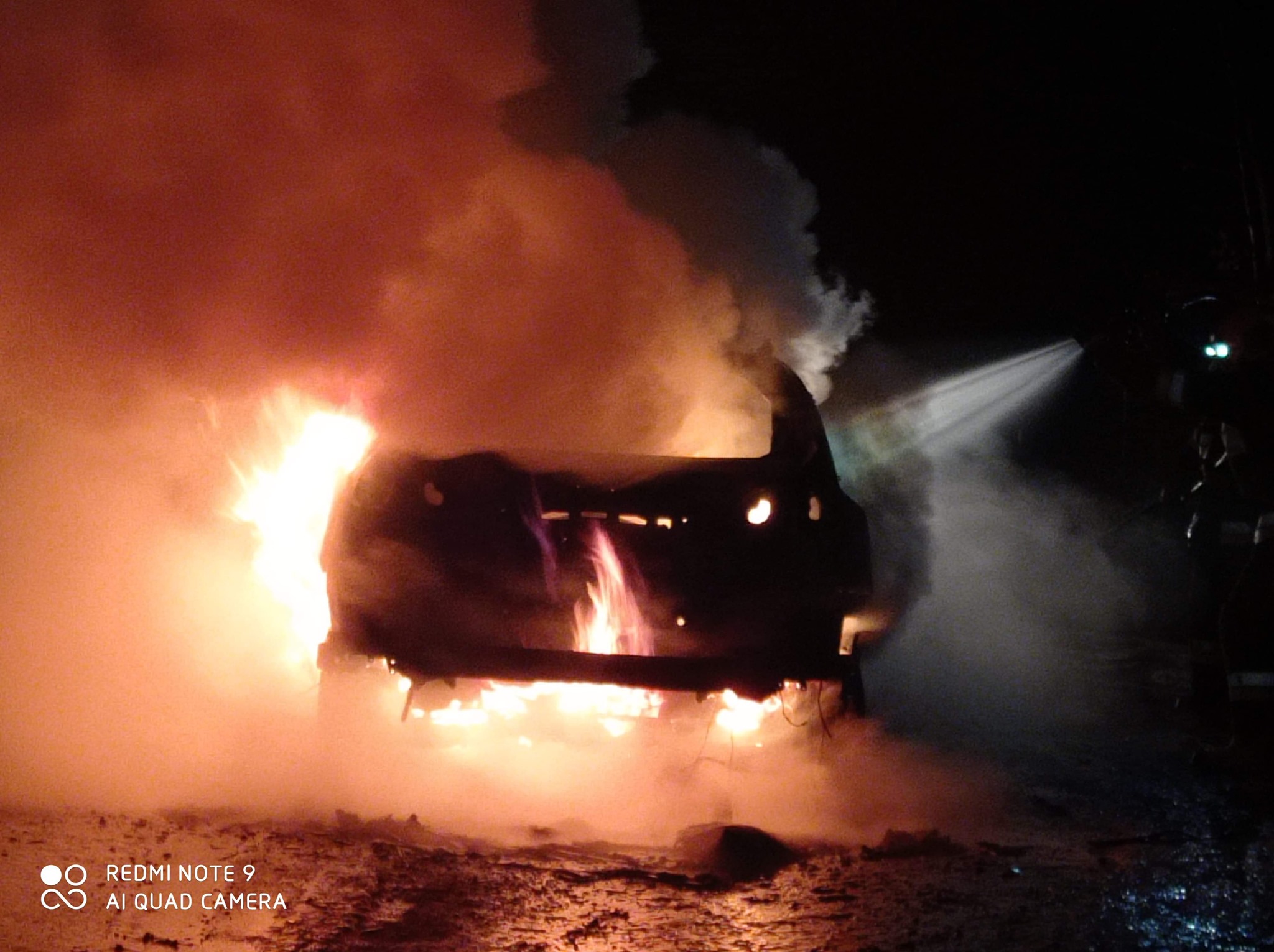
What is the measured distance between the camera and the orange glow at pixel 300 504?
585cm

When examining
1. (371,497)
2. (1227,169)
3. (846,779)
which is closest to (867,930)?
(846,779)

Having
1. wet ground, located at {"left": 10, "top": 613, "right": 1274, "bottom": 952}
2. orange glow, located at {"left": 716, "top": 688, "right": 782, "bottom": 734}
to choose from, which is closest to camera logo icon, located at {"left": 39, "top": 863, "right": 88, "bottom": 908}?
wet ground, located at {"left": 10, "top": 613, "right": 1274, "bottom": 952}

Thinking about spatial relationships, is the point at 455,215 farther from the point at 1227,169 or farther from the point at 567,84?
the point at 1227,169

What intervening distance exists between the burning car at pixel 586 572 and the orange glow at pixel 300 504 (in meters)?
0.83

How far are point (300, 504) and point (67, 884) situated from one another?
241 centimetres

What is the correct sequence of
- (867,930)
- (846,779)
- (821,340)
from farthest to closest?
(821,340), (846,779), (867,930)

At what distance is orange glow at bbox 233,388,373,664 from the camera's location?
19.2 feet

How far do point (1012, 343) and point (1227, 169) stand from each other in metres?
4.21

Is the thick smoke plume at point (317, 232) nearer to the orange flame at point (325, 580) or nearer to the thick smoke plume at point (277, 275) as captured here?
the thick smoke plume at point (277, 275)

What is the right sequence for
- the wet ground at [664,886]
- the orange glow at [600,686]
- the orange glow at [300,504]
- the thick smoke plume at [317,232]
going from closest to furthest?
the wet ground at [664,886], the orange glow at [600,686], the orange glow at [300,504], the thick smoke plume at [317,232]

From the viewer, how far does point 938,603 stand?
10617 millimetres

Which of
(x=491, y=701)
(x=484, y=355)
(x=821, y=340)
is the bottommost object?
(x=491, y=701)

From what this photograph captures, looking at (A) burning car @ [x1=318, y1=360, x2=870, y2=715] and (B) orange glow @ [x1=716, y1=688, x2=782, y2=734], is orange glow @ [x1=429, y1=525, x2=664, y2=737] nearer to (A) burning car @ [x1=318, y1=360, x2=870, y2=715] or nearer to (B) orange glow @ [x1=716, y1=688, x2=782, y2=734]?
(A) burning car @ [x1=318, y1=360, x2=870, y2=715]

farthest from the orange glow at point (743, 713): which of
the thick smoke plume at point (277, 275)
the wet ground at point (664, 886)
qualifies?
the thick smoke plume at point (277, 275)
